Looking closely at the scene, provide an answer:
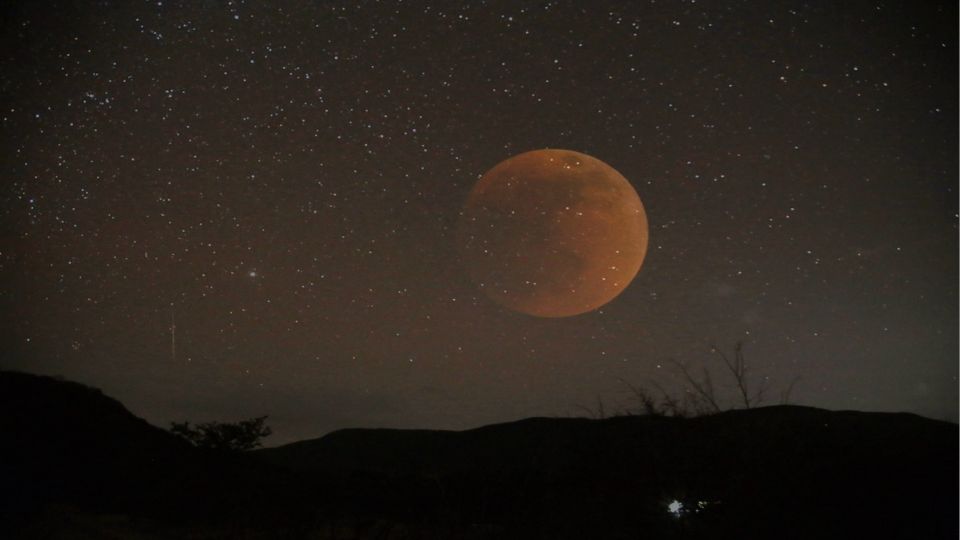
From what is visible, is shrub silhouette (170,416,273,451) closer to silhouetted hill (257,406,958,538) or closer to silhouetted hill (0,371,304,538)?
silhouetted hill (0,371,304,538)

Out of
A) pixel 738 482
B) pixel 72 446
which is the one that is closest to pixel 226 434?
pixel 72 446

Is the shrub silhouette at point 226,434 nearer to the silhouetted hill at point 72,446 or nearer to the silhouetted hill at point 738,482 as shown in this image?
the silhouetted hill at point 72,446

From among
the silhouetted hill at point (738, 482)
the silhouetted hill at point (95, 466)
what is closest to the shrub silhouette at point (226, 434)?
the silhouetted hill at point (95, 466)

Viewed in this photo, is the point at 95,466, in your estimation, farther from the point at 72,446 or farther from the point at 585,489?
the point at 585,489

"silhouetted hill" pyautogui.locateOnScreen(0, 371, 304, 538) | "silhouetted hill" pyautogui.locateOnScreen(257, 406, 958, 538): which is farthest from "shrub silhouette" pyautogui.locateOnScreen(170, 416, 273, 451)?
"silhouetted hill" pyautogui.locateOnScreen(257, 406, 958, 538)

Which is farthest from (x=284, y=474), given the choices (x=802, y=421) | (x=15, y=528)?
(x=802, y=421)

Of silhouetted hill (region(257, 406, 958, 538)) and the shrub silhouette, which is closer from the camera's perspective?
silhouetted hill (region(257, 406, 958, 538))

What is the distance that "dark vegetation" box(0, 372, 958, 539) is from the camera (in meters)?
6.21

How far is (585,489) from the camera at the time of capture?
929 cm

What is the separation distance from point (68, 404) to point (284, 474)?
7.90 metres

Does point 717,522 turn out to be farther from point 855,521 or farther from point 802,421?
point 802,421

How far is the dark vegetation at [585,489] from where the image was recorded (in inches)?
245

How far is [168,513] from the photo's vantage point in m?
14.9

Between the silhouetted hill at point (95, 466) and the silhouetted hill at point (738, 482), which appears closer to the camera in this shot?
the silhouetted hill at point (738, 482)
